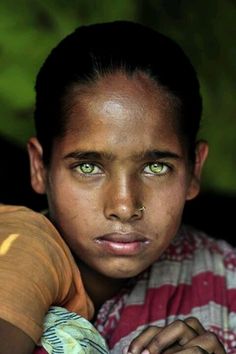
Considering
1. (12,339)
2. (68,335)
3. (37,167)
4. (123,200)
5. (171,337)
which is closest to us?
(12,339)

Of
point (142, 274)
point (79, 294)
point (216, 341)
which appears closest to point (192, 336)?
point (216, 341)

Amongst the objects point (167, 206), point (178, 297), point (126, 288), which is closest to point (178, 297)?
point (178, 297)

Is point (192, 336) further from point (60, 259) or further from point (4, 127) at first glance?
point (4, 127)

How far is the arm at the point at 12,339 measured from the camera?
5.41ft

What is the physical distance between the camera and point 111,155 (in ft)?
6.54

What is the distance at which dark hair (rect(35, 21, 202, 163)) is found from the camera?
2.06 meters

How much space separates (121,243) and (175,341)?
10.8 inches

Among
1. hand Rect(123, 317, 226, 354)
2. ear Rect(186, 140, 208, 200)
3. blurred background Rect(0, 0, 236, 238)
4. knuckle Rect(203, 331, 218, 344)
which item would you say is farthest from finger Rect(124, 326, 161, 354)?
blurred background Rect(0, 0, 236, 238)

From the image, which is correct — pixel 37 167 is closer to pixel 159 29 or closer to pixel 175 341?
pixel 175 341

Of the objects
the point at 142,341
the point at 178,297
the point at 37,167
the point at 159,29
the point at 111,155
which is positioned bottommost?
the point at 178,297

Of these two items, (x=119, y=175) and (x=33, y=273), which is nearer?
(x=33, y=273)

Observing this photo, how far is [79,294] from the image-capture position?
6.75 ft

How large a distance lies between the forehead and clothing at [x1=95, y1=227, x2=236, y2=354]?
1.44 feet

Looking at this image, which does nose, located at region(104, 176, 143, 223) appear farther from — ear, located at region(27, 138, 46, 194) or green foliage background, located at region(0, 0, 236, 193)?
green foliage background, located at region(0, 0, 236, 193)
